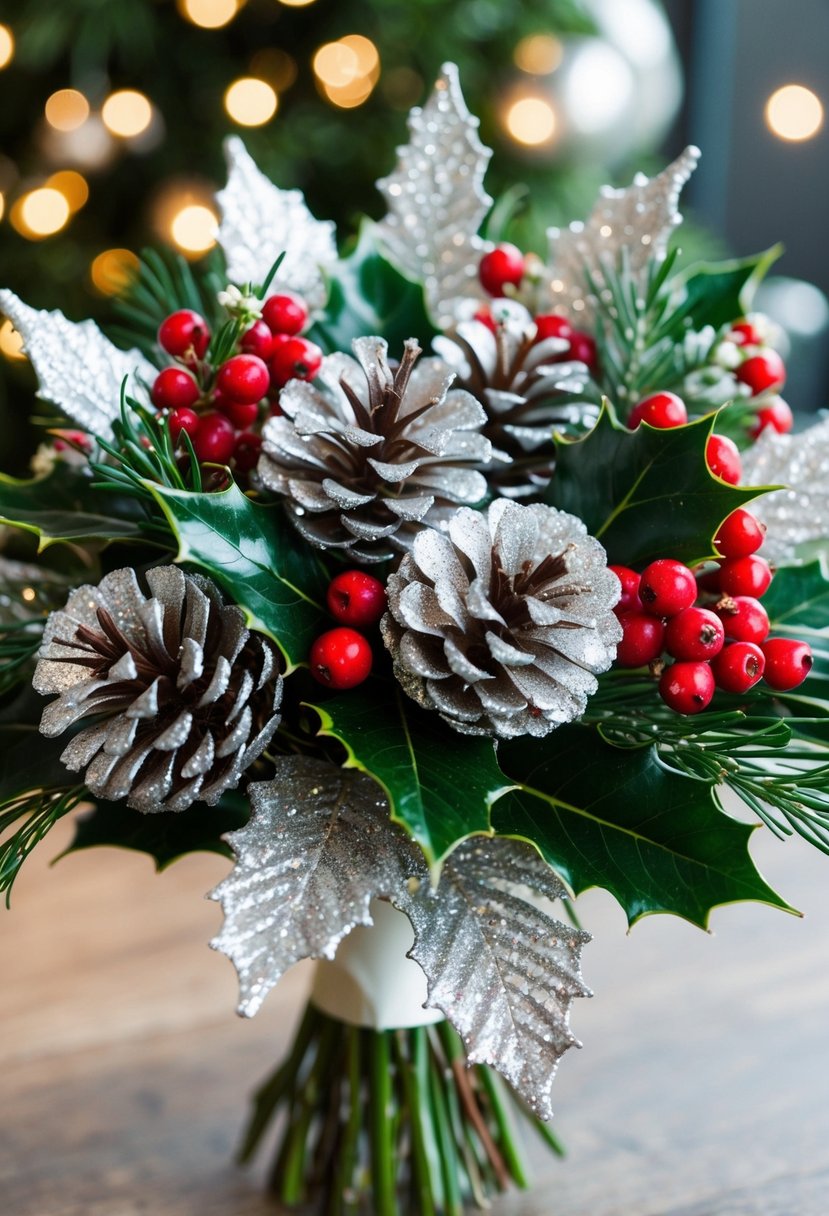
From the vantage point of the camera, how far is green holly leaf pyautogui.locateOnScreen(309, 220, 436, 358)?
0.49 metres

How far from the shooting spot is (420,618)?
0.37 m

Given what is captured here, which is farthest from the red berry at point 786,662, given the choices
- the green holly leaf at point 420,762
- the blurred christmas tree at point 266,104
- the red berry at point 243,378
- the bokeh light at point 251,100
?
the bokeh light at point 251,100

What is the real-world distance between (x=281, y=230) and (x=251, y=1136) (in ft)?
1.49

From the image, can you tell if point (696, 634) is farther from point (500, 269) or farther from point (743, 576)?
point (500, 269)

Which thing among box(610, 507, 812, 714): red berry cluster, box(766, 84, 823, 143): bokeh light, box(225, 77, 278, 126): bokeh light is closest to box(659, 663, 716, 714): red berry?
box(610, 507, 812, 714): red berry cluster

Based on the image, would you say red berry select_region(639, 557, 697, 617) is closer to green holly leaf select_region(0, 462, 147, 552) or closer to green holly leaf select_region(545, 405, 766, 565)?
green holly leaf select_region(545, 405, 766, 565)

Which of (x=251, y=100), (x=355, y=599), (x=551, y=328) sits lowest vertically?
(x=355, y=599)

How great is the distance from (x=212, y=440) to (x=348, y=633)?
3.8 inches

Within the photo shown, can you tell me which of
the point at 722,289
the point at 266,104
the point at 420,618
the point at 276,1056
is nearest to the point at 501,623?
the point at 420,618

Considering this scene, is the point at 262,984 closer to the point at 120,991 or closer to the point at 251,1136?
the point at 251,1136

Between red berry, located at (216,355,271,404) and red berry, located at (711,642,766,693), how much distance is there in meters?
0.19

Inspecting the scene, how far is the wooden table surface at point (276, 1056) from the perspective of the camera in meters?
0.57

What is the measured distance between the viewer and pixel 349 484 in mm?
407

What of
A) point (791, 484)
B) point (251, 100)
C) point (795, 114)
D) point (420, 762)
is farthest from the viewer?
point (795, 114)
